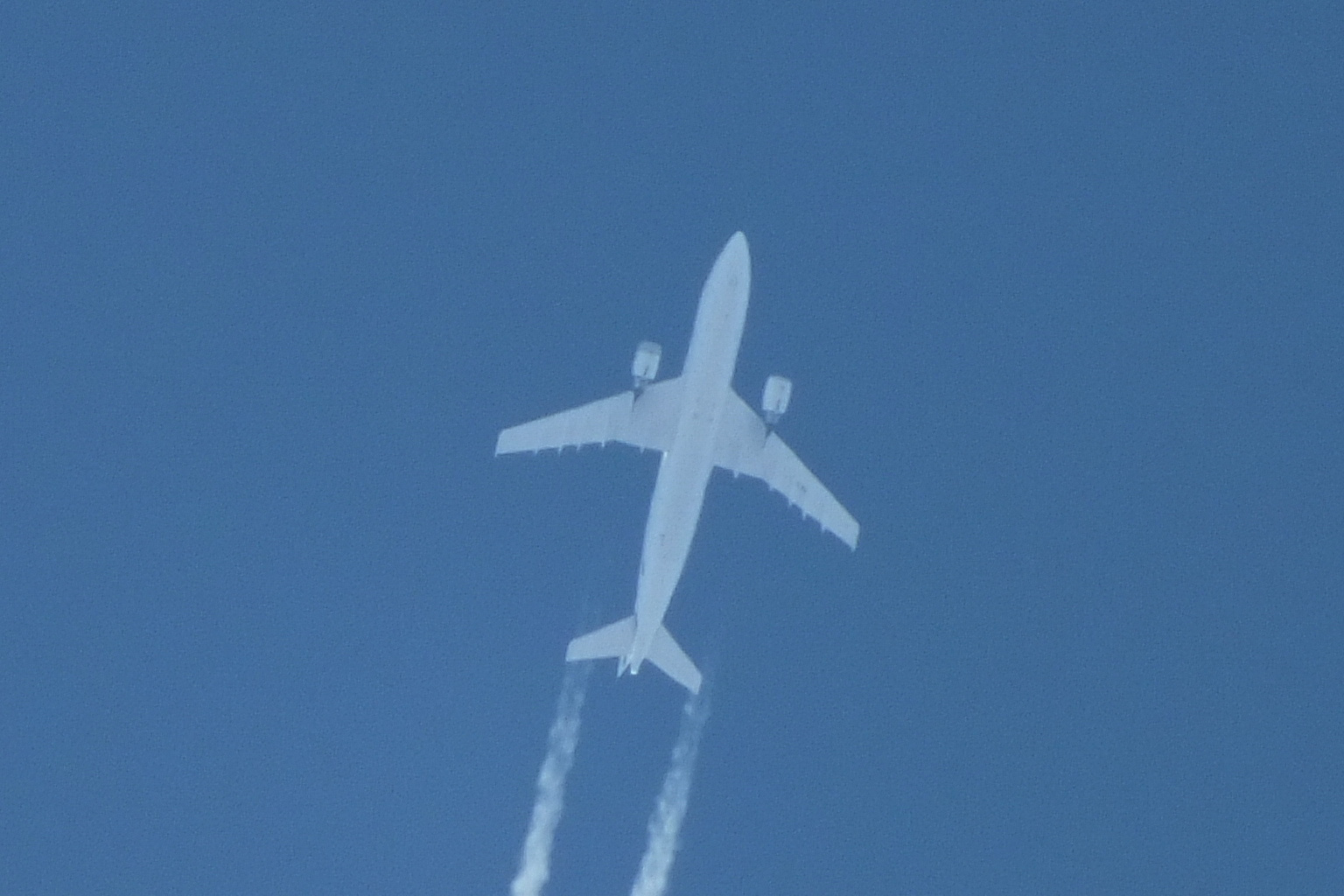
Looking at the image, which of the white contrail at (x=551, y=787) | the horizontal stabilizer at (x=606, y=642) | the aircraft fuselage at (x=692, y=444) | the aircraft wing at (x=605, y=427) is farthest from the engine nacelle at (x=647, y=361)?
the white contrail at (x=551, y=787)

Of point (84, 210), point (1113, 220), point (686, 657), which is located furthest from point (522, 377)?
point (1113, 220)

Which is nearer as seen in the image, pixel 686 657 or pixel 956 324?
pixel 686 657

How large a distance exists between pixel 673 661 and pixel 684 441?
782cm

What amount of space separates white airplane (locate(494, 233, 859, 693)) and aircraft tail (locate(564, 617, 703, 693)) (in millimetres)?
30

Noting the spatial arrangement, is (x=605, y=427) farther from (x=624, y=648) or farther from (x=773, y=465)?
(x=624, y=648)

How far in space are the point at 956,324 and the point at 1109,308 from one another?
6210 mm

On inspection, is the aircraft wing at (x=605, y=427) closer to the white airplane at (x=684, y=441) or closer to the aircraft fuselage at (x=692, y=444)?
the white airplane at (x=684, y=441)

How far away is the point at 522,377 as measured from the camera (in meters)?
79.9

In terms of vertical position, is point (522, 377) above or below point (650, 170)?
below

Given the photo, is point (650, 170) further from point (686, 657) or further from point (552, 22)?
point (686, 657)

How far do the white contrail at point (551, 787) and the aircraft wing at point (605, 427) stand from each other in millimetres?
8775

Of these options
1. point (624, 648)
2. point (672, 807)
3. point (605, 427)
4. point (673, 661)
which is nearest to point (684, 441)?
point (605, 427)

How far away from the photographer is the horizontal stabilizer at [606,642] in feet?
240

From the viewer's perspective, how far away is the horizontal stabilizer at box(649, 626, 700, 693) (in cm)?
7350
